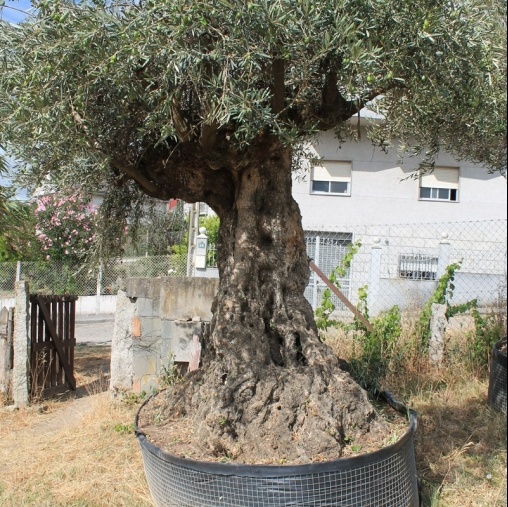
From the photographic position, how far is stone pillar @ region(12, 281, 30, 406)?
23.6 ft

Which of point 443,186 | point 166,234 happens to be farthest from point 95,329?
point 443,186

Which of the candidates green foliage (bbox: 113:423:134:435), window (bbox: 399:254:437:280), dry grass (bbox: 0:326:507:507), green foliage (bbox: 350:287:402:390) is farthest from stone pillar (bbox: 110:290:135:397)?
window (bbox: 399:254:437:280)

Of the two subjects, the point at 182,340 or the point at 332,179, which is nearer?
the point at 182,340

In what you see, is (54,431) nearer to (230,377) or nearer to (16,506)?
(16,506)

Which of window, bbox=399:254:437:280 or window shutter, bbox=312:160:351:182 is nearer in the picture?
window, bbox=399:254:437:280

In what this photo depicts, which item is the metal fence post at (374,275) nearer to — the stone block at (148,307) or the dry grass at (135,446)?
the dry grass at (135,446)

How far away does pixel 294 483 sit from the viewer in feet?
10.4

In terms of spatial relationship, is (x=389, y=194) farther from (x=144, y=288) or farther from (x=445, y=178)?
(x=144, y=288)

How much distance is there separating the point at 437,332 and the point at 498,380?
1466mm

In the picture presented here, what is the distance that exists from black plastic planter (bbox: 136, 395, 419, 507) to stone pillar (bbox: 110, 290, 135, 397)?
10.9 ft

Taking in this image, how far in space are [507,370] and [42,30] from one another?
454cm

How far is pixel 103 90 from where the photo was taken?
3.94m

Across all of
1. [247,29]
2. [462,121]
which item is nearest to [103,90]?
[247,29]

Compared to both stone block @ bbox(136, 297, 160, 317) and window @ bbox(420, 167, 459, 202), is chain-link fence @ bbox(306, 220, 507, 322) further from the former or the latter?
window @ bbox(420, 167, 459, 202)
